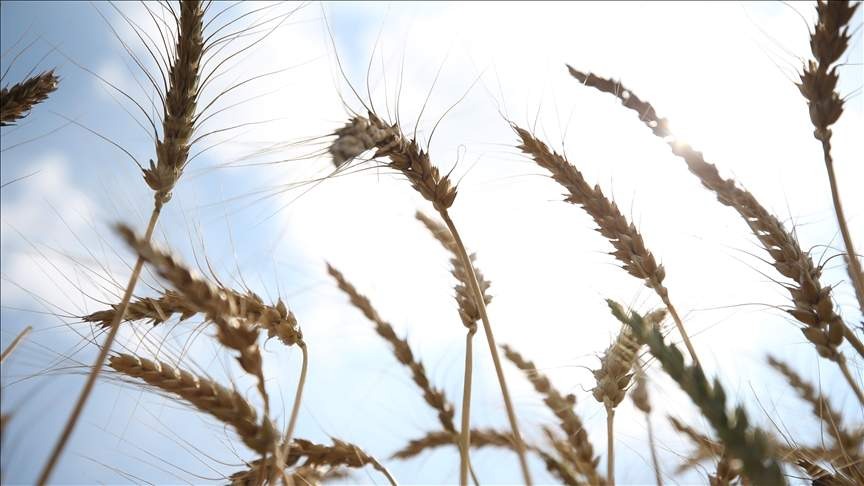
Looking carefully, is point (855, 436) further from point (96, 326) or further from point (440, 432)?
point (96, 326)

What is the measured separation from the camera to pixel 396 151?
1656 millimetres

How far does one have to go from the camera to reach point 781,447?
160 cm

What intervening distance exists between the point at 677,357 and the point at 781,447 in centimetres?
109

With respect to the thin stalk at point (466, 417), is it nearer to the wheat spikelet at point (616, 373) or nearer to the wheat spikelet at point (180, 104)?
the wheat spikelet at point (616, 373)

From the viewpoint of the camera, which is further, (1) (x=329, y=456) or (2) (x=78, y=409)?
(1) (x=329, y=456)

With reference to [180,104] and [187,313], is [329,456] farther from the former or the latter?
[180,104]

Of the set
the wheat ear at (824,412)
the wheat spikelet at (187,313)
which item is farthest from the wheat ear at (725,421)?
the wheat spikelet at (187,313)

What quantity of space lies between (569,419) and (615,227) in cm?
65

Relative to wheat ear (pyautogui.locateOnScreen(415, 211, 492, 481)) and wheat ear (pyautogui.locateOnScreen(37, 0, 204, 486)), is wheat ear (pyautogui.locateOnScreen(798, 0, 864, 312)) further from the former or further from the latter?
wheat ear (pyautogui.locateOnScreen(37, 0, 204, 486))

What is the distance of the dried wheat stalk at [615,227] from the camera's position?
1726 mm

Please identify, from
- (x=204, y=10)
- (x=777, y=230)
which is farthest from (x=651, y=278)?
(x=204, y=10)

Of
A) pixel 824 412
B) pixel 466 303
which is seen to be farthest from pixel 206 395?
pixel 824 412

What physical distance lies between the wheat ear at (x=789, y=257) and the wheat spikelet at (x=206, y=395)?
1195mm

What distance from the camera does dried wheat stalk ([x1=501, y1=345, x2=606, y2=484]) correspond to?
169 cm
